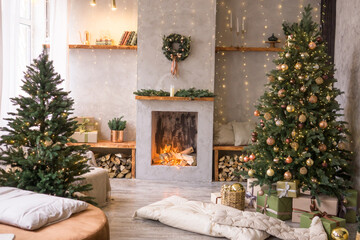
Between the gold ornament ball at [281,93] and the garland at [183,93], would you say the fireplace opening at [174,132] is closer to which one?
the garland at [183,93]

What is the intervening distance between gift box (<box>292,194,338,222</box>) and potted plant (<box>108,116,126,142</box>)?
315 centimetres

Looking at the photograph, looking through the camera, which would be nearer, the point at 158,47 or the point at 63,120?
the point at 63,120

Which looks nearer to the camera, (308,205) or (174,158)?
(308,205)

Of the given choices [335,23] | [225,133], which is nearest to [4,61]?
[225,133]

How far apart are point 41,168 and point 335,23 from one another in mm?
4678

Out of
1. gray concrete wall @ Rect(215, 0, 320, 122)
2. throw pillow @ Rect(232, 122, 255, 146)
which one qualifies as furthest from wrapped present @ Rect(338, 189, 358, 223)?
gray concrete wall @ Rect(215, 0, 320, 122)

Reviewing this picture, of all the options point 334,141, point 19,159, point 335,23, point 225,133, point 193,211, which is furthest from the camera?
point 225,133

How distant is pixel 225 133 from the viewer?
20.6 ft

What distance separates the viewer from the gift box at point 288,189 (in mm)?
4258

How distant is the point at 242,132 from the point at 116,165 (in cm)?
209

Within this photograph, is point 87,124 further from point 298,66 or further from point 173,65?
point 298,66

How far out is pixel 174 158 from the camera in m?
6.42

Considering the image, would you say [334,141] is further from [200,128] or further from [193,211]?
[200,128]

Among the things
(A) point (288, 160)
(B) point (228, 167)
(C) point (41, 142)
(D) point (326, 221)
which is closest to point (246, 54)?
(B) point (228, 167)
